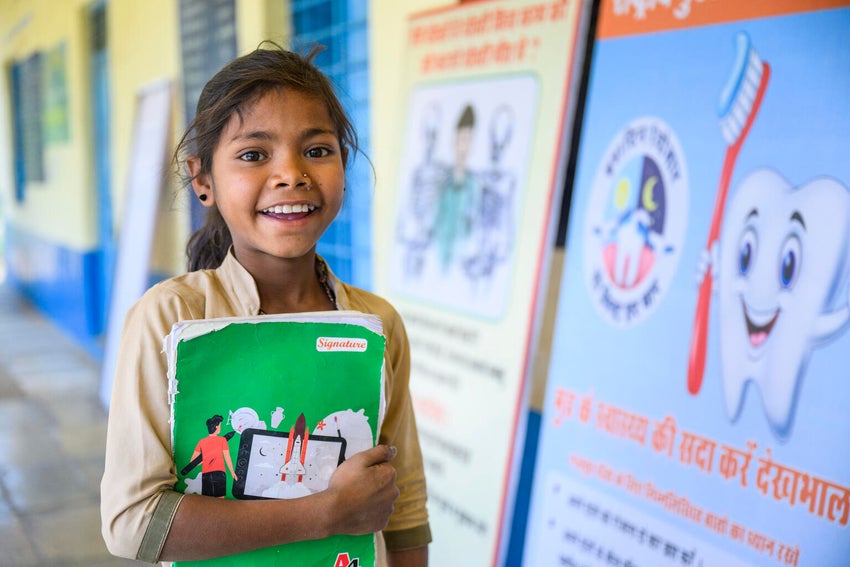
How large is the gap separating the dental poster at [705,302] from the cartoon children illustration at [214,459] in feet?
3.18

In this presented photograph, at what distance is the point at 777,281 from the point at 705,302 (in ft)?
0.55

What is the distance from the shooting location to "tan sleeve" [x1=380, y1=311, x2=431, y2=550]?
118 centimetres

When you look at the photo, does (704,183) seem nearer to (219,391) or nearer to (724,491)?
(724,491)

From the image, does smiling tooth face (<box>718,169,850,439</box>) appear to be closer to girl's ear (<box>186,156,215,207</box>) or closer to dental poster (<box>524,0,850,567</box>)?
dental poster (<box>524,0,850,567</box>)

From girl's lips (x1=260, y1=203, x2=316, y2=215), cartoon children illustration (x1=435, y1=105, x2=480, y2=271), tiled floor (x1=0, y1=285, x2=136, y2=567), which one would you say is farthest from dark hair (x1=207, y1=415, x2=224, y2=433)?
tiled floor (x1=0, y1=285, x2=136, y2=567)

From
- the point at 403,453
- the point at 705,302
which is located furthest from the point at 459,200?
the point at 403,453

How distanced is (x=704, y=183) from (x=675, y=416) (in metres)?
0.46

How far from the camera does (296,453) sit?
100 centimetres

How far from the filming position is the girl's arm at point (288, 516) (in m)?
0.94

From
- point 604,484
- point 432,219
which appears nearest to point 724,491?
point 604,484

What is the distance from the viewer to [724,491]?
1550 mm

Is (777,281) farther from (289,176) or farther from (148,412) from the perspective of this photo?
(148,412)

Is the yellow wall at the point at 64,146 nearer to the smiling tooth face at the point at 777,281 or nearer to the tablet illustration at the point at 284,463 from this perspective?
the smiling tooth face at the point at 777,281
